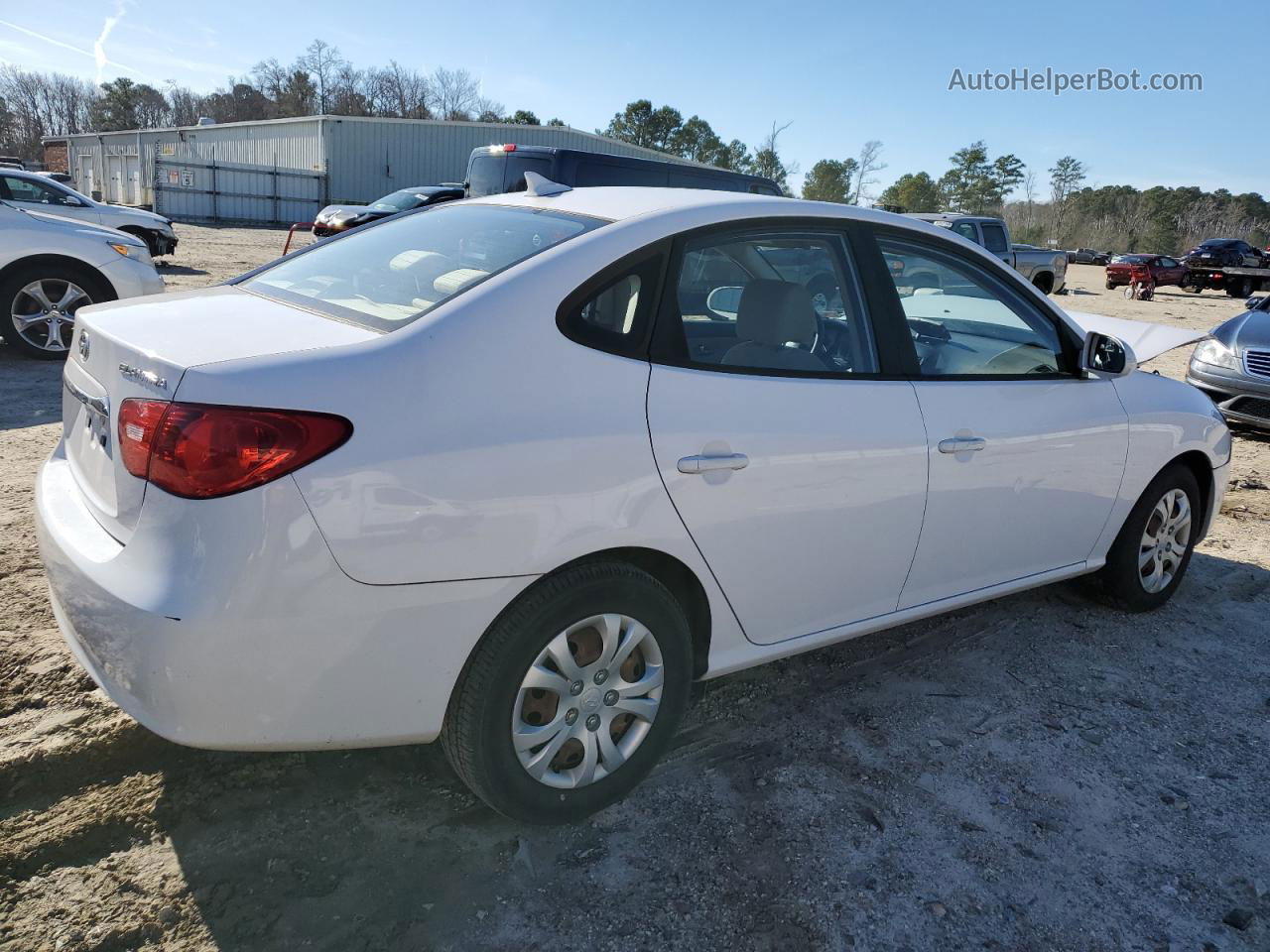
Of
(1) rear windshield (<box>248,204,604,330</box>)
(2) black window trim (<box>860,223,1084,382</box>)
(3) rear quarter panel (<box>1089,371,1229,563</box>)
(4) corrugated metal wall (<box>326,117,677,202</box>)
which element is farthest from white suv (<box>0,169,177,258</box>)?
(4) corrugated metal wall (<box>326,117,677,202</box>)

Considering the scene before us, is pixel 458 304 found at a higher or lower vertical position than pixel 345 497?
higher

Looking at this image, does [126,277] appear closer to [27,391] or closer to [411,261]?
[27,391]

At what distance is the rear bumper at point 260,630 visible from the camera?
1906 millimetres

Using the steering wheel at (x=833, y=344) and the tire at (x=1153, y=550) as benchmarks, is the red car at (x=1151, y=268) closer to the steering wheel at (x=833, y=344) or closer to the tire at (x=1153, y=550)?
the tire at (x=1153, y=550)

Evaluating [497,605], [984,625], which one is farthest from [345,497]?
[984,625]

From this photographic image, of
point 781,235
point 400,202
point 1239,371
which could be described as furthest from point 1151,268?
point 781,235

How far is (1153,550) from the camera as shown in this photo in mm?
4160

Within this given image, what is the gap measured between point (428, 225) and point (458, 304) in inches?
36.6

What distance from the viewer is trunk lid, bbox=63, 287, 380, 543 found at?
6.80 feet

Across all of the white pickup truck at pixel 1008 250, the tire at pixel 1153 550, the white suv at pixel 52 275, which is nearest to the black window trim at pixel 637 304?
the tire at pixel 1153 550

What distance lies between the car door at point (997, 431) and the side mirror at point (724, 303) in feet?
1.93

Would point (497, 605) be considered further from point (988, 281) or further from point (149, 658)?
point (988, 281)

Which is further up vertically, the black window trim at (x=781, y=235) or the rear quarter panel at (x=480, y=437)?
the black window trim at (x=781, y=235)

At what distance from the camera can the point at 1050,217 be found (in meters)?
87.3
